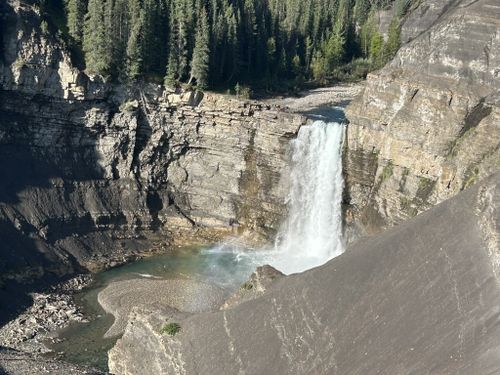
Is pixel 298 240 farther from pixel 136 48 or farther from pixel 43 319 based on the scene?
pixel 43 319

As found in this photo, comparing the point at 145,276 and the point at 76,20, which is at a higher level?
the point at 76,20

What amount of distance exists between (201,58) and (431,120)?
2342 centimetres

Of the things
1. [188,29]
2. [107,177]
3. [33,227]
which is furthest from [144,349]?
[188,29]

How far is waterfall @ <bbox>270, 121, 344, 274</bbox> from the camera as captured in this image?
55.4 m

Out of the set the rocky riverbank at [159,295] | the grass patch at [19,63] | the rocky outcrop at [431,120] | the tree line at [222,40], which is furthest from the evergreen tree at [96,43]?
the rocky outcrop at [431,120]

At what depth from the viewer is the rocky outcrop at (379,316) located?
2367 cm

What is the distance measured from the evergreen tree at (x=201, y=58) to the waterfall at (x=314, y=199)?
37.5 ft

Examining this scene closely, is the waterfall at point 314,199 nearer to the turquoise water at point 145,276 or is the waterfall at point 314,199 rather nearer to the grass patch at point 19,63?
the turquoise water at point 145,276

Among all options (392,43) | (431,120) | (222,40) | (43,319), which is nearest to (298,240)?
(431,120)

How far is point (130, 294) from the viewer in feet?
159

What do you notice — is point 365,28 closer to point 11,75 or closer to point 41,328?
point 11,75

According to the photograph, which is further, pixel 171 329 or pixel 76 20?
pixel 76 20

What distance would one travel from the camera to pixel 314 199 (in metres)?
57.2

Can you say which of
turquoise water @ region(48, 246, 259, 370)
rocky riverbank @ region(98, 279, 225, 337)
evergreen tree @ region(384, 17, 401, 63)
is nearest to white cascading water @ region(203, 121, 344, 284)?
turquoise water @ region(48, 246, 259, 370)
